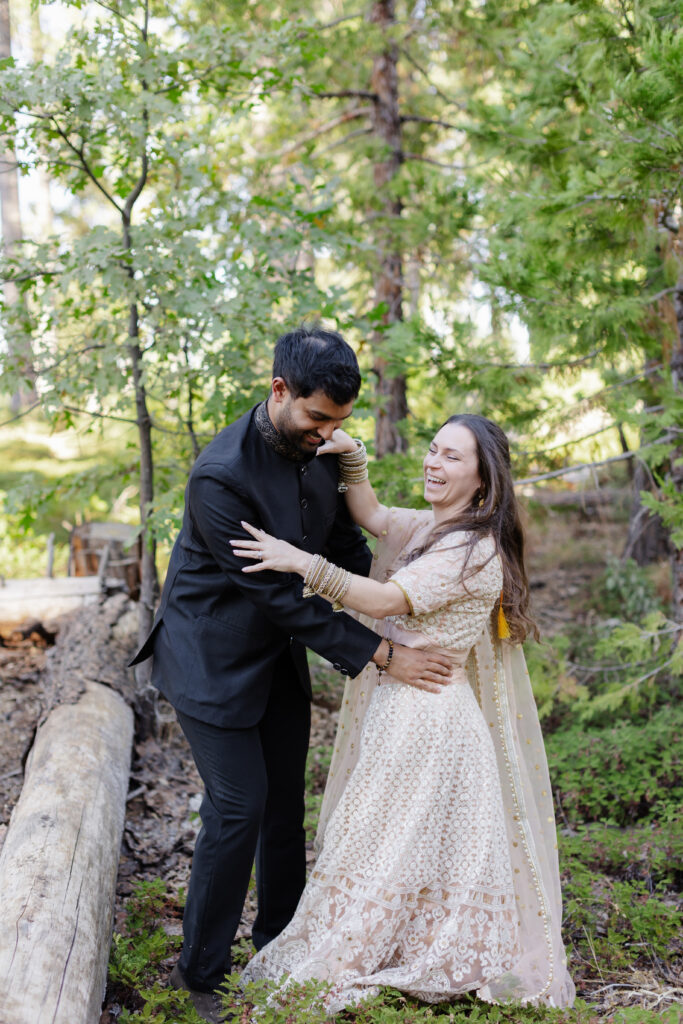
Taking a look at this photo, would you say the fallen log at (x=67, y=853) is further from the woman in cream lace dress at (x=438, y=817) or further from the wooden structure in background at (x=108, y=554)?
the wooden structure in background at (x=108, y=554)

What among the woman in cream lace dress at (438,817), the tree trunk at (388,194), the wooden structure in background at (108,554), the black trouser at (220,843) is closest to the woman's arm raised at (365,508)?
the woman in cream lace dress at (438,817)

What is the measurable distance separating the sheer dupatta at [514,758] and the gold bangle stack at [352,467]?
0.72 ft

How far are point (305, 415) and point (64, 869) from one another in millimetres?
1787

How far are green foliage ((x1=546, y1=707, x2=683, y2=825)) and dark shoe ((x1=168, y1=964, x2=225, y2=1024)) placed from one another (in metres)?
2.31

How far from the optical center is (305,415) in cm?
267

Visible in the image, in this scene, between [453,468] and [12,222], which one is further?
[12,222]

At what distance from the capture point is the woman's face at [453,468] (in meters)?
2.96

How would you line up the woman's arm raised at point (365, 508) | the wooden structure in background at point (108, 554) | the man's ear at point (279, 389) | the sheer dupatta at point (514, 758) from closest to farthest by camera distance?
1. the man's ear at point (279, 389)
2. the sheer dupatta at point (514, 758)
3. the woman's arm raised at point (365, 508)
4. the wooden structure in background at point (108, 554)

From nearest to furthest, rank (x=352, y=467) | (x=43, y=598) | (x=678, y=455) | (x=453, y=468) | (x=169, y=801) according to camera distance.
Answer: (x=453, y=468)
(x=352, y=467)
(x=169, y=801)
(x=678, y=455)
(x=43, y=598)

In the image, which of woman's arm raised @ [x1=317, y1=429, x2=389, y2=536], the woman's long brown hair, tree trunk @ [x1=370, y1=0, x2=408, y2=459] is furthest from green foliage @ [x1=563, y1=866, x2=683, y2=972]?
tree trunk @ [x1=370, y1=0, x2=408, y2=459]

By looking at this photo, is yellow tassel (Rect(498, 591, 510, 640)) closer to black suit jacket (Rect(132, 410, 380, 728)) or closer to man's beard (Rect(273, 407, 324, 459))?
black suit jacket (Rect(132, 410, 380, 728))

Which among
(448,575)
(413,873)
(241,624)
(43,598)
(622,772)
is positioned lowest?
(622,772)

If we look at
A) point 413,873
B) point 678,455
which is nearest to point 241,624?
point 413,873

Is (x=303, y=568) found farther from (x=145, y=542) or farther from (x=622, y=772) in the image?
(x=622, y=772)
